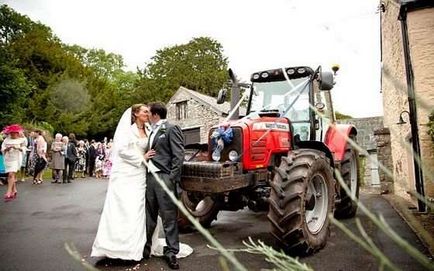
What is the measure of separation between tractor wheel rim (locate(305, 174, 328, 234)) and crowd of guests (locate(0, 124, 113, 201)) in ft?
23.0

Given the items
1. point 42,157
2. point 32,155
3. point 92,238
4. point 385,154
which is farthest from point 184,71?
point 92,238

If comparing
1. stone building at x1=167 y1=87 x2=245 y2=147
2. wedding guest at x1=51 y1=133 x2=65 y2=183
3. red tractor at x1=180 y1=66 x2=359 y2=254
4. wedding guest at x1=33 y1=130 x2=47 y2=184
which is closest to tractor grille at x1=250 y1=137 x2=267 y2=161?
red tractor at x1=180 y1=66 x2=359 y2=254

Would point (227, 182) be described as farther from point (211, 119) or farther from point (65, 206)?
point (211, 119)

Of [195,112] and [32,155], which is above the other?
[195,112]

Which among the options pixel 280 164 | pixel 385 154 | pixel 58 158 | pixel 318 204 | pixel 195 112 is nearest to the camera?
pixel 280 164

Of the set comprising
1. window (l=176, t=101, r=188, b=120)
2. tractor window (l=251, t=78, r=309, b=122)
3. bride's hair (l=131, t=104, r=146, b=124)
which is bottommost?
Result: bride's hair (l=131, t=104, r=146, b=124)

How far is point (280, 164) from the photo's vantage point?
459 cm

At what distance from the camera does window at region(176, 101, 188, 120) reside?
34.2 m

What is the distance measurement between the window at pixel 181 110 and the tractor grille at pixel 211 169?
97.5ft

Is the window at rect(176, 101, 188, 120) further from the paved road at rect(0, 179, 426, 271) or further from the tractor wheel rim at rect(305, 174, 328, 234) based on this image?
the tractor wheel rim at rect(305, 174, 328, 234)

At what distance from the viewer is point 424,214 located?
21.0ft

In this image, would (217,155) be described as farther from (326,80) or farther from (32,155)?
(32,155)

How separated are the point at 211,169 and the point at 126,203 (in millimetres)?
1075

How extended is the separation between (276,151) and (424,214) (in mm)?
3327
